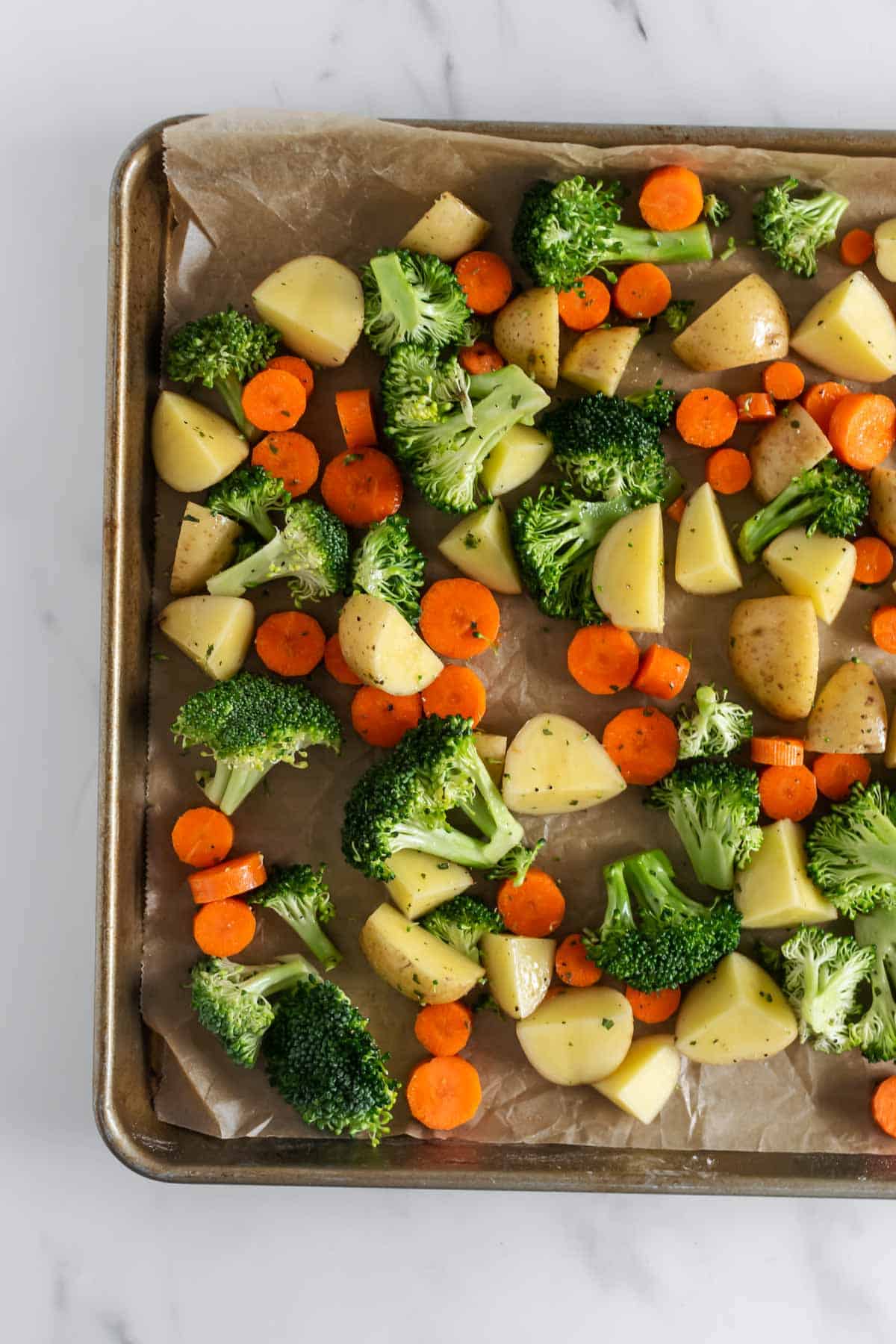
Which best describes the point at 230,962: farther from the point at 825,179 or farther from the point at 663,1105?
the point at 825,179

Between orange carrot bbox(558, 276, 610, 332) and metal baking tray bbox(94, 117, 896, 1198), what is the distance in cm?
30

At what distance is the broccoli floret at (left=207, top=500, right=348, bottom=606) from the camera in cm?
257

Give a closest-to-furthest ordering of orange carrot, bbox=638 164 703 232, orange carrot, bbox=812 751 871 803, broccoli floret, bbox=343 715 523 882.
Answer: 1. broccoli floret, bbox=343 715 523 882
2. orange carrot, bbox=638 164 703 232
3. orange carrot, bbox=812 751 871 803

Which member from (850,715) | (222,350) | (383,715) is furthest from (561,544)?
(222,350)


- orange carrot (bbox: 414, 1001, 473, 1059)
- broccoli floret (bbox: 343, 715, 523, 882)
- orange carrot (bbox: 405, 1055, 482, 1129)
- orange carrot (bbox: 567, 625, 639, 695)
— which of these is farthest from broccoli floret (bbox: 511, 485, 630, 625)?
orange carrot (bbox: 405, 1055, 482, 1129)

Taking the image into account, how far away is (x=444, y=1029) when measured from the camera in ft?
8.63

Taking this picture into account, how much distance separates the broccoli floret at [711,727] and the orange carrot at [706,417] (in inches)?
23.3

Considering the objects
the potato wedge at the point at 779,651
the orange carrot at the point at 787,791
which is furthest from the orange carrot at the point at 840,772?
the potato wedge at the point at 779,651

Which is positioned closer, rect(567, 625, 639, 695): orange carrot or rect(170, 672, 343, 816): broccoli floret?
rect(170, 672, 343, 816): broccoli floret

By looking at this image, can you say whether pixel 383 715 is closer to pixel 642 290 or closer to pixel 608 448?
pixel 608 448

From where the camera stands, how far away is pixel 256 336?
2.62 metres

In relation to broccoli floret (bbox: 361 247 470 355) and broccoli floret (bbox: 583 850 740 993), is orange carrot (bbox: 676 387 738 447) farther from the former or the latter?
broccoli floret (bbox: 583 850 740 993)

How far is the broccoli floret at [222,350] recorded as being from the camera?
259cm

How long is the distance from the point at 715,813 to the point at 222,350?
1.54 m
